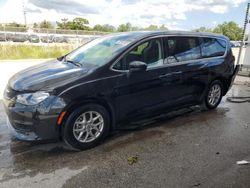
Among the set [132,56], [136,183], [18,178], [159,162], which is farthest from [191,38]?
[18,178]

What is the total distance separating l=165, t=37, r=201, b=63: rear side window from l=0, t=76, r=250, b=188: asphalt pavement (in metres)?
1.26

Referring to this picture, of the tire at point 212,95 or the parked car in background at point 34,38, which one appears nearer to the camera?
the tire at point 212,95

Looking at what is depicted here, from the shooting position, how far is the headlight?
3.45 metres

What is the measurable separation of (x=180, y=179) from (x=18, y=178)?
1.94 m

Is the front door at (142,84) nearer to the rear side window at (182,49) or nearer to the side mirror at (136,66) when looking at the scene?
the side mirror at (136,66)

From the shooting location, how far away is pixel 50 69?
A: 4109 mm

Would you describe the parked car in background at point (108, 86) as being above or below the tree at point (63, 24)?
below

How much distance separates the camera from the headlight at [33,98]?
3454 mm

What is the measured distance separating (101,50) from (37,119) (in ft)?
5.47

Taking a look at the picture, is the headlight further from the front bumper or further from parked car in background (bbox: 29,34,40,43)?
parked car in background (bbox: 29,34,40,43)

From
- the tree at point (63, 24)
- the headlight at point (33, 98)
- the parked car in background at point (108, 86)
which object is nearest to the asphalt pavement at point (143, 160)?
the parked car in background at point (108, 86)

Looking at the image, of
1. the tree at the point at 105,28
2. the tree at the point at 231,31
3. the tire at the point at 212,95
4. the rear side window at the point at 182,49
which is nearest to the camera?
the rear side window at the point at 182,49

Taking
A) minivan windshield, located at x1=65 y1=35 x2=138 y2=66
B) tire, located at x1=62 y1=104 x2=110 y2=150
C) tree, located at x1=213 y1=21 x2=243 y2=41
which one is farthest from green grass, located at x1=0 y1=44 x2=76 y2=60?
tree, located at x1=213 y1=21 x2=243 y2=41

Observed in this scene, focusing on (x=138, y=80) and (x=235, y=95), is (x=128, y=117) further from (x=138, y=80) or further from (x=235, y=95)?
(x=235, y=95)
